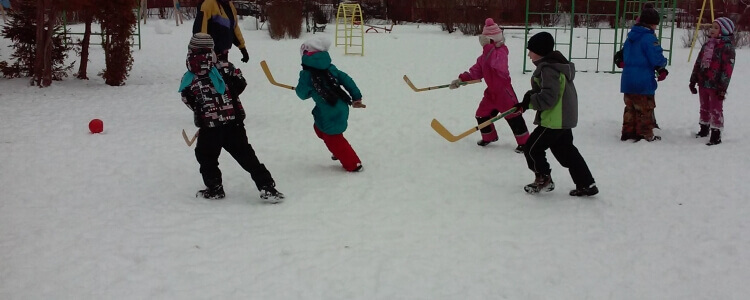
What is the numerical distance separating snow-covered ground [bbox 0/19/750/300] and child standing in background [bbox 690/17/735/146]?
11.5 inches

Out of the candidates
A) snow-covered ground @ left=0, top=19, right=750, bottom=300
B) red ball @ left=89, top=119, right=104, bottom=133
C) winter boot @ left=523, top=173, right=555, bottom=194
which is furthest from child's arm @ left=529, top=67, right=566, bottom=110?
red ball @ left=89, top=119, right=104, bottom=133

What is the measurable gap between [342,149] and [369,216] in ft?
4.10

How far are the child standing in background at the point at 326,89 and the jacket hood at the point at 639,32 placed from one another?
3059 millimetres

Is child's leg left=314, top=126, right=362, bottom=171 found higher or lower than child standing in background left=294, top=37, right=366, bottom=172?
lower

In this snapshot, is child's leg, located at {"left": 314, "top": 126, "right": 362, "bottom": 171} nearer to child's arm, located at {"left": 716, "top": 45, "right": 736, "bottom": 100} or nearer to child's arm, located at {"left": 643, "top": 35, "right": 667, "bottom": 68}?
child's arm, located at {"left": 643, "top": 35, "right": 667, "bottom": 68}

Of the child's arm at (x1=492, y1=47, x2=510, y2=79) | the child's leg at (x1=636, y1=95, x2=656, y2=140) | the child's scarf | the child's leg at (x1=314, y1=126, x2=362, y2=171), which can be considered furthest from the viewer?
the child's leg at (x1=636, y1=95, x2=656, y2=140)

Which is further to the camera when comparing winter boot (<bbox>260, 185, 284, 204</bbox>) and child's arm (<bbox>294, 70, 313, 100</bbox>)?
child's arm (<bbox>294, 70, 313, 100</bbox>)

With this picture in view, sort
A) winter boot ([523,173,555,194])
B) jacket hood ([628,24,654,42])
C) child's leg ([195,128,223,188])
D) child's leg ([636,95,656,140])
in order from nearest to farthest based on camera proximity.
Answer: child's leg ([195,128,223,188]), winter boot ([523,173,555,194]), jacket hood ([628,24,654,42]), child's leg ([636,95,656,140])

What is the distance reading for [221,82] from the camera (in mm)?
4961

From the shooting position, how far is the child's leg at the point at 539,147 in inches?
204

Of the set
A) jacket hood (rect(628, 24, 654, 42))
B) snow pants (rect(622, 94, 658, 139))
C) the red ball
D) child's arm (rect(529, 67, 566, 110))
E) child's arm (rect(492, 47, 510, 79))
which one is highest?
jacket hood (rect(628, 24, 654, 42))

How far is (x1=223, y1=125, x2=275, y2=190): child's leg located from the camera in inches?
199

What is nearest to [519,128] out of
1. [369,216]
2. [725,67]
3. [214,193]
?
[725,67]

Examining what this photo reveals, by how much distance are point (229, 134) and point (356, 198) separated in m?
1.07
